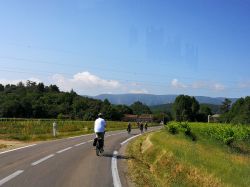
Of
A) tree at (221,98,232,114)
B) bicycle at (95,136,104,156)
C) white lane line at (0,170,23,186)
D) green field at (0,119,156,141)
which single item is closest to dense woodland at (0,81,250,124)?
tree at (221,98,232,114)

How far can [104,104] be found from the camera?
434ft

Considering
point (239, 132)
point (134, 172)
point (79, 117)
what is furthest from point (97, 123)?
point (79, 117)

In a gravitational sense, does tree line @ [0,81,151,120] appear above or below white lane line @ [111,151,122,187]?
above

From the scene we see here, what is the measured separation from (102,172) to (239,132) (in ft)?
131

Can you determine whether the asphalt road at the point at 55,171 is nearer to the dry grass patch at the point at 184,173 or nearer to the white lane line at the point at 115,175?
the white lane line at the point at 115,175

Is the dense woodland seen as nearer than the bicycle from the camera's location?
No

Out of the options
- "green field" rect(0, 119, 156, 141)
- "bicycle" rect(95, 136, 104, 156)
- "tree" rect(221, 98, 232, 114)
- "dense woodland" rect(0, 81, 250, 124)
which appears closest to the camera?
"bicycle" rect(95, 136, 104, 156)

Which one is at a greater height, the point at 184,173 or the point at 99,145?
the point at 99,145

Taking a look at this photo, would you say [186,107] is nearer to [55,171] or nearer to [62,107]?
[62,107]

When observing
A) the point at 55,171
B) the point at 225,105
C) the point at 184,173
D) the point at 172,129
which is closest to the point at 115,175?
the point at 55,171

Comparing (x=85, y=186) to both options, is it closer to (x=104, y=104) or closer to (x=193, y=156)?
(x=193, y=156)

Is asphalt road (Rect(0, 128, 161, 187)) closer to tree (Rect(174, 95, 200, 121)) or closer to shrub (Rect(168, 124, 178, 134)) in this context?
shrub (Rect(168, 124, 178, 134))

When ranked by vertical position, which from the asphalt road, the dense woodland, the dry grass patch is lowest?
the dry grass patch

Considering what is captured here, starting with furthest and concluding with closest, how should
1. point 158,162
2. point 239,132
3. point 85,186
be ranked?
point 239,132, point 158,162, point 85,186
